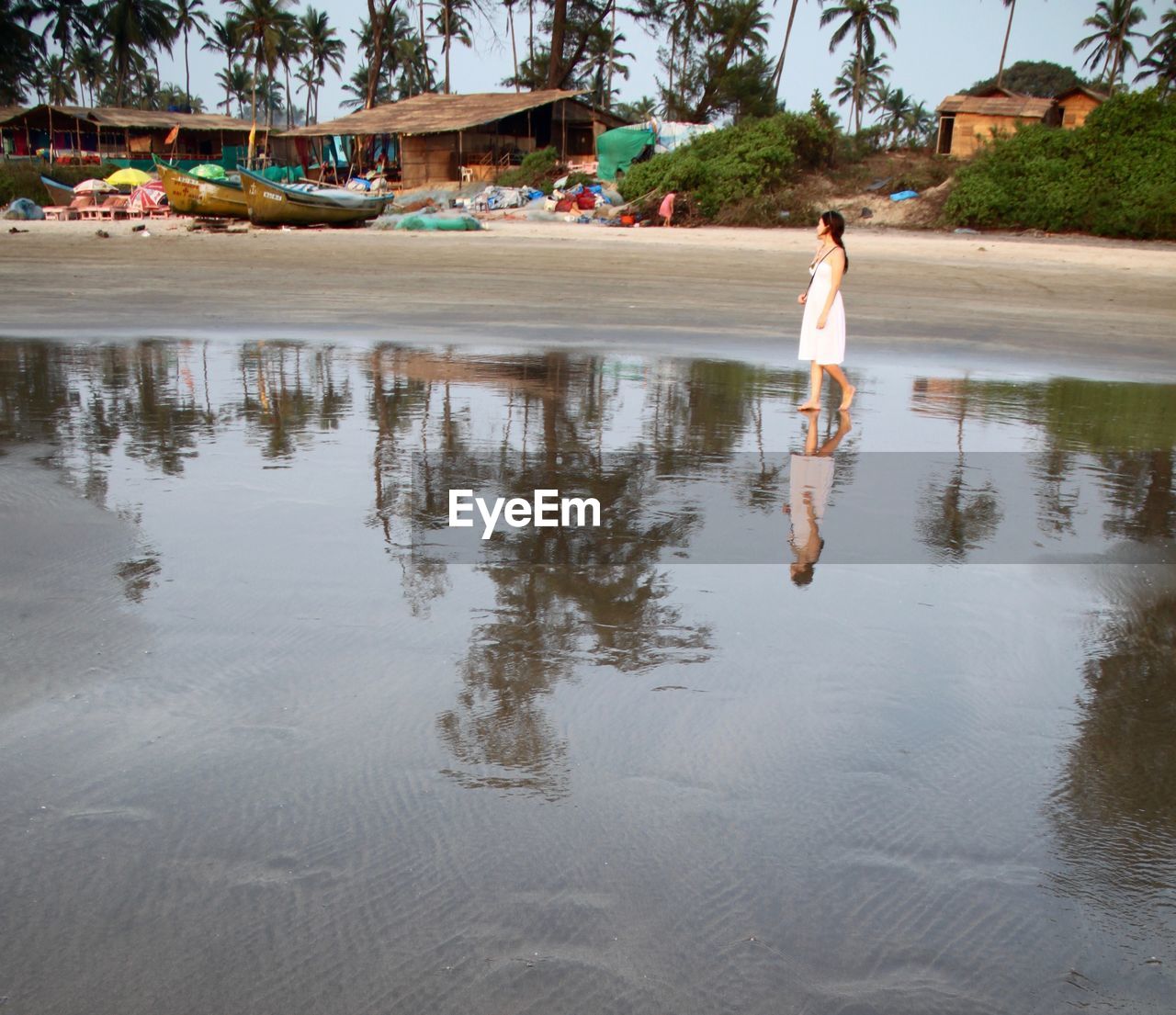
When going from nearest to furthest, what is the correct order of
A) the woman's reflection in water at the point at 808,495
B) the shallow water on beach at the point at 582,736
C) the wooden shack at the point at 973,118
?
1. the shallow water on beach at the point at 582,736
2. the woman's reflection in water at the point at 808,495
3. the wooden shack at the point at 973,118

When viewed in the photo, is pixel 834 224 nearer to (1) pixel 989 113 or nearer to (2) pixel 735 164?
(2) pixel 735 164

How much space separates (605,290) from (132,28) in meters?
72.3

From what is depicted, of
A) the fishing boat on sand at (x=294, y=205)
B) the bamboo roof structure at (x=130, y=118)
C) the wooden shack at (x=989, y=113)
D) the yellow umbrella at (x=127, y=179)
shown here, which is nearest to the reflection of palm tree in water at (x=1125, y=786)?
the fishing boat on sand at (x=294, y=205)

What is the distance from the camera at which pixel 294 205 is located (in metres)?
31.0

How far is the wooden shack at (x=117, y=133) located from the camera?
2249 inches

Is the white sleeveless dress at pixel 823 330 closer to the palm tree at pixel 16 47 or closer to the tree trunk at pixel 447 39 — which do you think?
the tree trunk at pixel 447 39

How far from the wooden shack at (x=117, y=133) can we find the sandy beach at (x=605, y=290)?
114 ft

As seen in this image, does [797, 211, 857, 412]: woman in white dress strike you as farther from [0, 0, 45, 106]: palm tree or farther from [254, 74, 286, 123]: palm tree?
[254, 74, 286, 123]: palm tree

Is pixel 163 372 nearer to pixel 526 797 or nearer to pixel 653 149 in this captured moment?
pixel 526 797

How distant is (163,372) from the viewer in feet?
29.6

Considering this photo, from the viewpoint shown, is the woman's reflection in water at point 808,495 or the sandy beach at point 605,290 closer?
the woman's reflection in water at point 808,495

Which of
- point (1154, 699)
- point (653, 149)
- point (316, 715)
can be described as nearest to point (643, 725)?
point (316, 715)

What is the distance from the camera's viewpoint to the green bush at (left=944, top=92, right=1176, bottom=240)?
28.1m

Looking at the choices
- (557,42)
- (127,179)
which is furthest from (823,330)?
(557,42)
